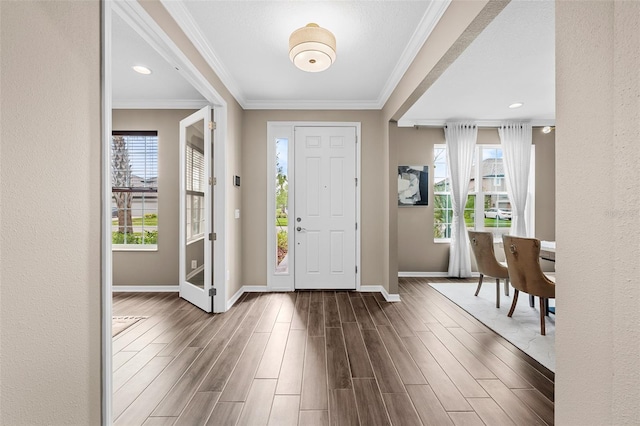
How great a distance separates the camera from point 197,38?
2408 mm

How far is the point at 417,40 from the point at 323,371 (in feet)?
9.05

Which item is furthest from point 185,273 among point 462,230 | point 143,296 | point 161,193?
point 462,230

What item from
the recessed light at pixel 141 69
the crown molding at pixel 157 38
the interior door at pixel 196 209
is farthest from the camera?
the interior door at pixel 196 209

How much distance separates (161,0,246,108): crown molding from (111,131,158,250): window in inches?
62.6

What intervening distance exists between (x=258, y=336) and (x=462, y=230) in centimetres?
383

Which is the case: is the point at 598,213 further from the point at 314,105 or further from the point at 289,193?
the point at 314,105

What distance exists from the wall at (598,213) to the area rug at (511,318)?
1422mm

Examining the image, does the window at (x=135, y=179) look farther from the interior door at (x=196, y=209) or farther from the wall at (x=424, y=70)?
the wall at (x=424, y=70)

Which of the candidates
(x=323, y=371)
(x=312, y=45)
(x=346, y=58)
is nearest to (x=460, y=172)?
(x=346, y=58)

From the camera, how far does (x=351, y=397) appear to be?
1762mm

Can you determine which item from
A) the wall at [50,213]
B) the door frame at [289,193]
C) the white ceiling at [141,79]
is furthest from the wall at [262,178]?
the wall at [50,213]

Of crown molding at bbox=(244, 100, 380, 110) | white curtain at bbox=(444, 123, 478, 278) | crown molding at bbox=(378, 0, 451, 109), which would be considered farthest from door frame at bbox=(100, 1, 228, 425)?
white curtain at bbox=(444, 123, 478, 278)

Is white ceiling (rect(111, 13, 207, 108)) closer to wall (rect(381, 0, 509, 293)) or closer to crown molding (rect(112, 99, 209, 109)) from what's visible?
crown molding (rect(112, 99, 209, 109))

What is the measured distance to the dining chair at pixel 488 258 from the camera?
11.1 ft
